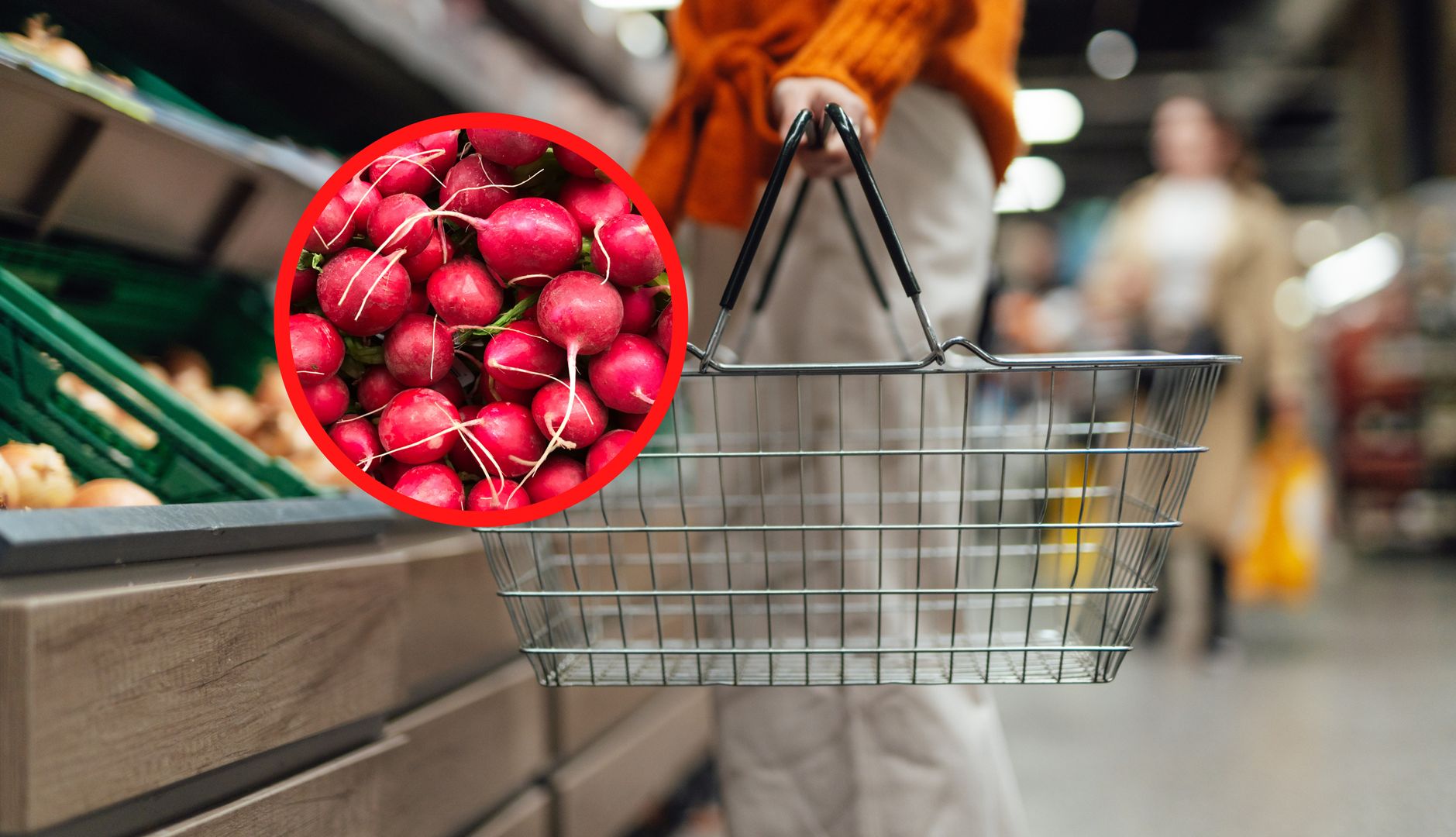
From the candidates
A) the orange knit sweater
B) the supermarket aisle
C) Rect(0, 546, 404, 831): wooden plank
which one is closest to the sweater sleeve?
the orange knit sweater

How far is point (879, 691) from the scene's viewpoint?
3.40 ft

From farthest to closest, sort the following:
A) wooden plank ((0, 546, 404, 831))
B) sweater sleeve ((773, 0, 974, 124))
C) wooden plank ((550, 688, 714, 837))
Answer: wooden plank ((550, 688, 714, 837))
sweater sleeve ((773, 0, 974, 124))
wooden plank ((0, 546, 404, 831))

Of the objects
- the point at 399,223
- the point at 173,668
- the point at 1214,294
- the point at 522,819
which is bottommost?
the point at 522,819

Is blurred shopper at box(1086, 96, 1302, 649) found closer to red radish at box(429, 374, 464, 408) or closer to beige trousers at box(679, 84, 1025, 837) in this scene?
beige trousers at box(679, 84, 1025, 837)

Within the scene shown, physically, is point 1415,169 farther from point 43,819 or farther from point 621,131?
point 43,819

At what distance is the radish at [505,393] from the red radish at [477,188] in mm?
127

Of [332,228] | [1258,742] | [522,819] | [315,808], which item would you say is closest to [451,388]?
[332,228]

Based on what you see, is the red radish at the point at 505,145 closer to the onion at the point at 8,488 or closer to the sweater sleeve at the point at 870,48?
the sweater sleeve at the point at 870,48

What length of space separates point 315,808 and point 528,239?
0.49 metres

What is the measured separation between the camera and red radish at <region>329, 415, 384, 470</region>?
0.71 m

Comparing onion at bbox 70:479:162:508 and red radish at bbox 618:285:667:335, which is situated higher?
red radish at bbox 618:285:667:335

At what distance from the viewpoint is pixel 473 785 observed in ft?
3.67

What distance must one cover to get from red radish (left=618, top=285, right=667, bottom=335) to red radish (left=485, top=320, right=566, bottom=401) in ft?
0.19

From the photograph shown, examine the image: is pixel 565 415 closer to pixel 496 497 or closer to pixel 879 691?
pixel 496 497
